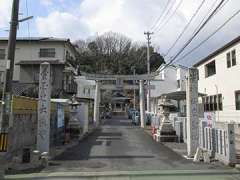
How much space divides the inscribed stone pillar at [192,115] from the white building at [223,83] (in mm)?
9623

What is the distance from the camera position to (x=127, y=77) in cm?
4084

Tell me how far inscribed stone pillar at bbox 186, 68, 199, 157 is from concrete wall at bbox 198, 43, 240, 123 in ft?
36.1

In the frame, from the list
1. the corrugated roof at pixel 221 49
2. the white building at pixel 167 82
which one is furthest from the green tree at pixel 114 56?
the corrugated roof at pixel 221 49

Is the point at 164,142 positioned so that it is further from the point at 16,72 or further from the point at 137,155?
the point at 16,72

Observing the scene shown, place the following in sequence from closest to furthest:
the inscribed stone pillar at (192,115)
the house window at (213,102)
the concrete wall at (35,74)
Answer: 1. the inscribed stone pillar at (192,115)
2. the house window at (213,102)
3. the concrete wall at (35,74)

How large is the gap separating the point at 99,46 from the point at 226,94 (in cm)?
5333

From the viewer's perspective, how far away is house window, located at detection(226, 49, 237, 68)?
86.4 ft

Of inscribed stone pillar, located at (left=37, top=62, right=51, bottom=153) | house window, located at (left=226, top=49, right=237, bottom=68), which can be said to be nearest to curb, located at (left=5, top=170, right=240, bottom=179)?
inscribed stone pillar, located at (left=37, top=62, right=51, bottom=153)

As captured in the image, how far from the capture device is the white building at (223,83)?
86.0 ft

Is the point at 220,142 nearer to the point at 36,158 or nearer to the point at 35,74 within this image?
the point at 36,158

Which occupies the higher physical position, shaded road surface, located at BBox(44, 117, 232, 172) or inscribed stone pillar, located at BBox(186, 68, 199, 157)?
inscribed stone pillar, located at BBox(186, 68, 199, 157)

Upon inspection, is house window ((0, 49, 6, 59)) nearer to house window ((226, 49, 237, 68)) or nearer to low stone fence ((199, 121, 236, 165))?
house window ((226, 49, 237, 68))

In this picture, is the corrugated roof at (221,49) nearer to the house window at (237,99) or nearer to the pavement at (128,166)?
the house window at (237,99)

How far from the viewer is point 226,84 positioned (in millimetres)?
28422
